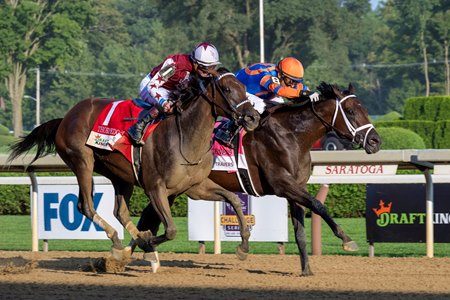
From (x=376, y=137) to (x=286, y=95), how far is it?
0.86m

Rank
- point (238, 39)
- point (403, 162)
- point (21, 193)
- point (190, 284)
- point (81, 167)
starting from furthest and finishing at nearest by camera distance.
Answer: point (238, 39), point (21, 193), point (403, 162), point (81, 167), point (190, 284)

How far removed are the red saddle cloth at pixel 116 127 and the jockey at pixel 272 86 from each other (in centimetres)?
67

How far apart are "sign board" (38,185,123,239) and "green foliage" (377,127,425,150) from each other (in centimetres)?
2004

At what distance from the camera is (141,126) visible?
26.2 feet

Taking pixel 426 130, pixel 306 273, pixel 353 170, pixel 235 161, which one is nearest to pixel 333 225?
pixel 306 273

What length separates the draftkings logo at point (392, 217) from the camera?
31.9ft

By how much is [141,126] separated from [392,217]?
3.00 meters

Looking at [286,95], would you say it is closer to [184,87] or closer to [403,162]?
[184,87]

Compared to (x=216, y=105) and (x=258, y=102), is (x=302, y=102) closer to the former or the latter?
(x=258, y=102)

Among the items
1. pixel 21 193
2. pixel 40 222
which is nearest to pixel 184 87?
pixel 40 222

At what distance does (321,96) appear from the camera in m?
8.16

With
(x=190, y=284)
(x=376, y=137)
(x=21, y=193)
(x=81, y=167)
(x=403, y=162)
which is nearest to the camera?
(x=190, y=284)

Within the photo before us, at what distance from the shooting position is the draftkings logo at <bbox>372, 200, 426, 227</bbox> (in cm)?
973

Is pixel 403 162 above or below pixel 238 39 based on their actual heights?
below
